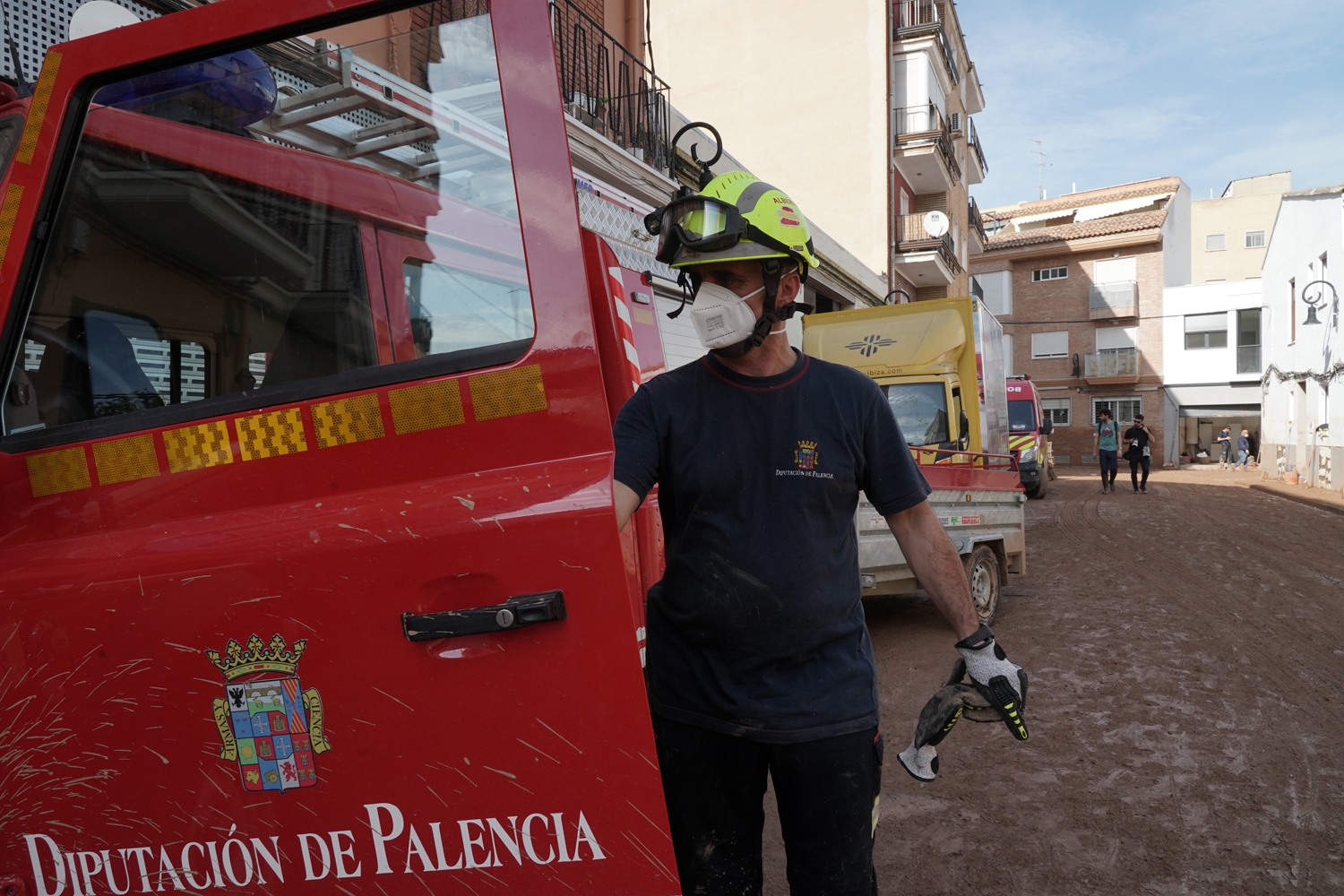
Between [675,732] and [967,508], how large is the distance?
5.57 meters

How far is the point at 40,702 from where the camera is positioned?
175cm

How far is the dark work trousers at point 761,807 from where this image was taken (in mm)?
1999

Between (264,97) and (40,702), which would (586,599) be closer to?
(40,702)

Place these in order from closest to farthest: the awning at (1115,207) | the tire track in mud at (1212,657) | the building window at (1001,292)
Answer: the tire track in mud at (1212,657), the building window at (1001,292), the awning at (1115,207)

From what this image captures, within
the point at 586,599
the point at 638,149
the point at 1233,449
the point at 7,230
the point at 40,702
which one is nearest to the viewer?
the point at 586,599

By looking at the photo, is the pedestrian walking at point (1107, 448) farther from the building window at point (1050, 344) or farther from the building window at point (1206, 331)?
the building window at point (1050, 344)

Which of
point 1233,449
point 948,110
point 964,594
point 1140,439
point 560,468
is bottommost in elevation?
point 1233,449

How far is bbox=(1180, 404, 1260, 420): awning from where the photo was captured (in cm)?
3811

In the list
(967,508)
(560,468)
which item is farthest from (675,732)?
(967,508)

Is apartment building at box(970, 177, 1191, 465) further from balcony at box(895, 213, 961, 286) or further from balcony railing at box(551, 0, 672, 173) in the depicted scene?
balcony railing at box(551, 0, 672, 173)

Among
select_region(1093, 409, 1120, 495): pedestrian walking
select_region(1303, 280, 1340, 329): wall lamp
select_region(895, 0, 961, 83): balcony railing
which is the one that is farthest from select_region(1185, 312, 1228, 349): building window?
select_region(1093, 409, 1120, 495): pedestrian walking

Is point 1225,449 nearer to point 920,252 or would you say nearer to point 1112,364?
point 1112,364

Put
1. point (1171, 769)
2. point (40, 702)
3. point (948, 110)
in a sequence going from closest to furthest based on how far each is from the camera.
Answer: point (40, 702)
point (1171, 769)
point (948, 110)

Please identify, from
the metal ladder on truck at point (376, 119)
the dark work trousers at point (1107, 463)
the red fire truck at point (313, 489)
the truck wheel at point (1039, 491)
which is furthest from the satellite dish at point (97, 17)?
the dark work trousers at point (1107, 463)
